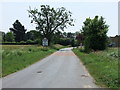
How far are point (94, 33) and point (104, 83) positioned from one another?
122 feet

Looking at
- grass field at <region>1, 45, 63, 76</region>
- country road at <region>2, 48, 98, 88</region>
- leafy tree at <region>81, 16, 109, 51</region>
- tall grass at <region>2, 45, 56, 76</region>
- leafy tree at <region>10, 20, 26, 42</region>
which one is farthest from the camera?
leafy tree at <region>10, 20, 26, 42</region>

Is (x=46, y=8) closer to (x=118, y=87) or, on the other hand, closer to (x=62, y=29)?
(x=62, y=29)

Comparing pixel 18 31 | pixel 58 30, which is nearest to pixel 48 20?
pixel 58 30

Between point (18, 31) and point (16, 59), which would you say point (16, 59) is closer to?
point (16, 59)

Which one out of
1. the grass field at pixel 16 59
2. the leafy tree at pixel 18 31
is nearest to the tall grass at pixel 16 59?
the grass field at pixel 16 59

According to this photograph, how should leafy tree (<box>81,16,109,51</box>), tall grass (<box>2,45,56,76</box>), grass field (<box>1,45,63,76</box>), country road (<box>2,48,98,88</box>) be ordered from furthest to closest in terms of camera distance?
leafy tree (<box>81,16,109,51</box>)
grass field (<box>1,45,63,76</box>)
tall grass (<box>2,45,56,76</box>)
country road (<box>2,48,98,88</box>)

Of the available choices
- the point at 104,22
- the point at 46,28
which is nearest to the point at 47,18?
the point at 46,28

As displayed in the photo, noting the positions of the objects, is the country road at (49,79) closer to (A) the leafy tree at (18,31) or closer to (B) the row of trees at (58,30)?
(B) the row of trees at (58,30)

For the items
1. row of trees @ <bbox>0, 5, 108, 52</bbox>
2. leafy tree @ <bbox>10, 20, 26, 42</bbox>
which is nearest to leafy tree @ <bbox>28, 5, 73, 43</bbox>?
row of trees @ <bbox>0, 5, 108, 52</bbox>

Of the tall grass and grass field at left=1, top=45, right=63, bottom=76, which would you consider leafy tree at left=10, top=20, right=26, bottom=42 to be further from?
the tall grass

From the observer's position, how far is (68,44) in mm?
141000

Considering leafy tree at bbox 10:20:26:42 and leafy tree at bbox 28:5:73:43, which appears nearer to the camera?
leafy tree at bbox 28:5:73:43

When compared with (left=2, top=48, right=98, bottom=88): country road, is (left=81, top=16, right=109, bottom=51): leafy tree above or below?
above

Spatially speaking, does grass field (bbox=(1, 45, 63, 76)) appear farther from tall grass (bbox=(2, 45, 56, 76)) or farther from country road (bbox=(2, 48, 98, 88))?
country road (bbox=(2, 48, 98, 88))
